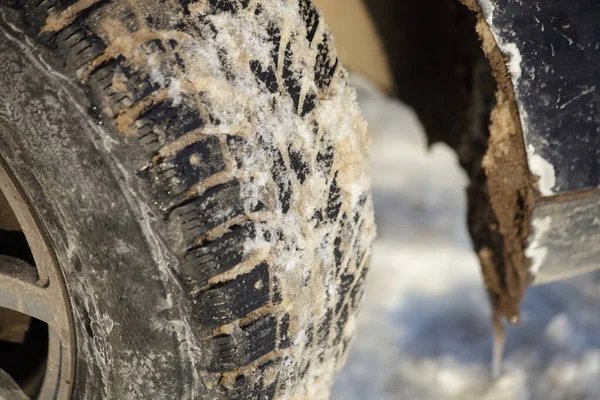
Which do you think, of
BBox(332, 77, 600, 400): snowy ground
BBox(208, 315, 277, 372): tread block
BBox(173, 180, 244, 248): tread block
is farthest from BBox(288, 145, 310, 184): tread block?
BBox(332, 77, 600, 400): snowy ground

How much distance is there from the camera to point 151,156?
0.80 m

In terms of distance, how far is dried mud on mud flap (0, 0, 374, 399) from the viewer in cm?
80

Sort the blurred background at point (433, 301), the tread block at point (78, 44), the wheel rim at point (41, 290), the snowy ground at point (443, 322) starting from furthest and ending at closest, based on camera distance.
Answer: the snowy ground at point (443, 322), the blurred background at point (433, 301), the wheel rim at point (41, 290), the tread block at point (78, 44)

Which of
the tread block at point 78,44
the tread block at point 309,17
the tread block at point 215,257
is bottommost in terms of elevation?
the tread block at point 215,257

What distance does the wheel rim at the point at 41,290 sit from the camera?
90cm

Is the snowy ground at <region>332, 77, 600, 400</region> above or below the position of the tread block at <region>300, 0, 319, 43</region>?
below

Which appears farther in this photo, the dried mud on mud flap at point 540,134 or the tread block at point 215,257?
the dried mud on mud flap at point 540,134

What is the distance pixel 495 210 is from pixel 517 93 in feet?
1.26

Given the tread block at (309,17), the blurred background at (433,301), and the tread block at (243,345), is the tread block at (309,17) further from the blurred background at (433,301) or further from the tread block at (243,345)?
the blurred background at (433,301)

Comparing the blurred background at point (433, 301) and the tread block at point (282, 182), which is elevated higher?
the tread block at point (282, 182)

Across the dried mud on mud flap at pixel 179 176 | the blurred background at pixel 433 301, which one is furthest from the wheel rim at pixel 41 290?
the blurred background at pixel 433 301

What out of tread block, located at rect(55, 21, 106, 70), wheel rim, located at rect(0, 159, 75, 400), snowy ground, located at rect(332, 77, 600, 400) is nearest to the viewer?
tread block, located at rect(55, 21, 106, 70)

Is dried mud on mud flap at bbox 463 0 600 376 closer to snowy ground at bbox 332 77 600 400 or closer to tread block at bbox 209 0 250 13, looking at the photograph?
Result: tread block at bbox 209 0 250 13

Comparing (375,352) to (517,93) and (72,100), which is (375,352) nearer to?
(517,93)
